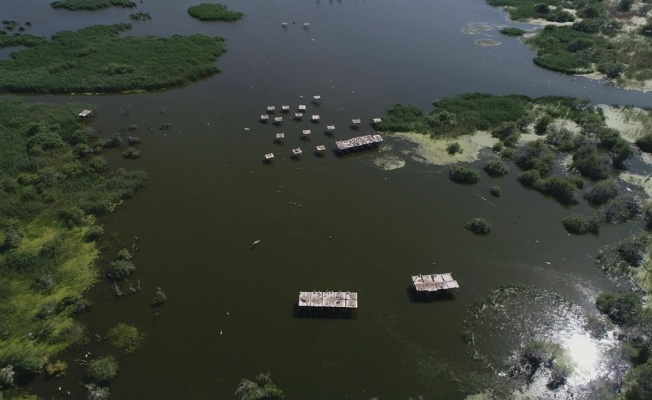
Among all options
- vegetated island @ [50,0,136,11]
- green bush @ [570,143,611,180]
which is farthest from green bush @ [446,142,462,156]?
vegetated island @ [50,0,136,11]

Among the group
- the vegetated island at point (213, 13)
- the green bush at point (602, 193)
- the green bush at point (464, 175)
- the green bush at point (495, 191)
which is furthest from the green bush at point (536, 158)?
the vegetated island at point (213, 13)

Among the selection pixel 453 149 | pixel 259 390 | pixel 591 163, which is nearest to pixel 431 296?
pixel 259 390

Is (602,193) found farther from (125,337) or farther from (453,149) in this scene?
(125,337)

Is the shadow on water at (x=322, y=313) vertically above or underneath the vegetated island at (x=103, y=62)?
underneath

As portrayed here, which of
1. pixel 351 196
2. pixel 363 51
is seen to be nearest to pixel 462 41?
pixel 363 51

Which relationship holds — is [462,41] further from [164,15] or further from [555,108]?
[164,15]

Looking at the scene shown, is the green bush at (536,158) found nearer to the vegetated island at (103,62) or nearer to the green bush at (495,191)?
the green bush at (495,191)

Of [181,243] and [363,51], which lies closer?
[181,243]
